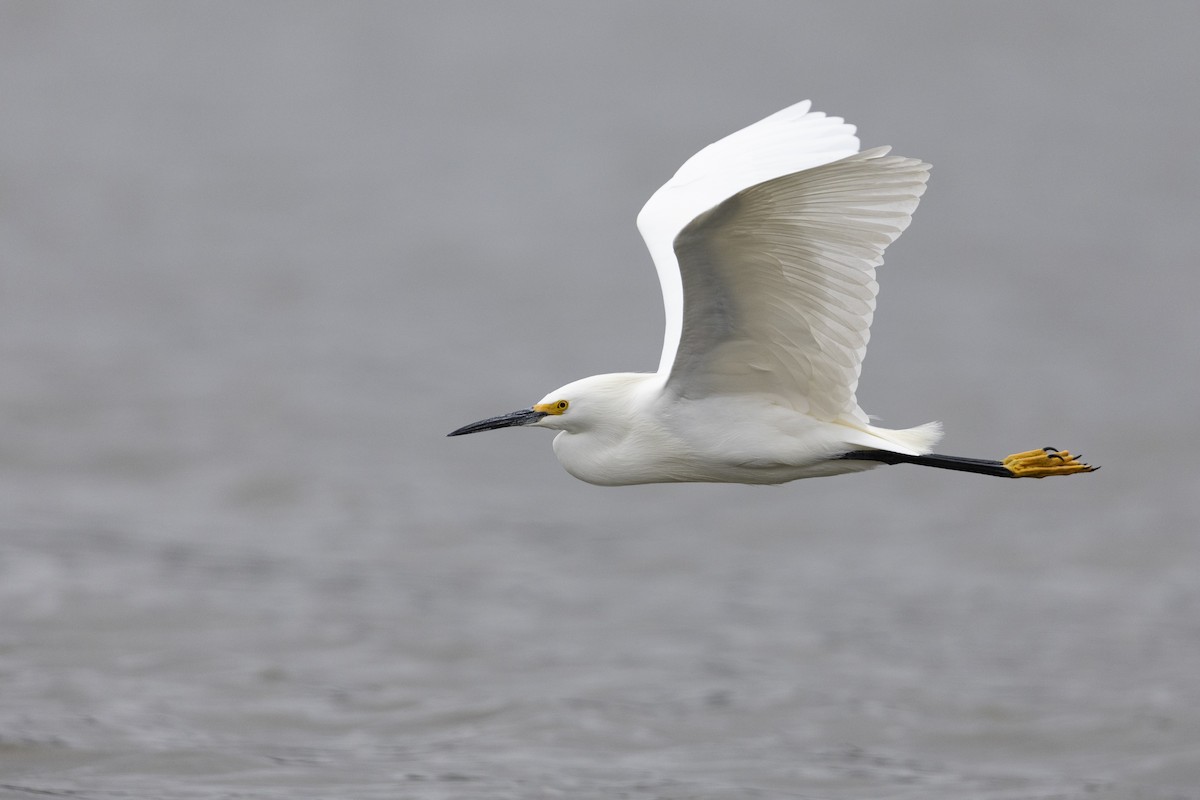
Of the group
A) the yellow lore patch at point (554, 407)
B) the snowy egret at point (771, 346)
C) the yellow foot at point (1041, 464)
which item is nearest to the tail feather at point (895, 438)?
the snowy egret at point (771, 346)

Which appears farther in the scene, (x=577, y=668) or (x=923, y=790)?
(x=577, y=668)

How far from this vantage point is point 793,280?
7.55 meters

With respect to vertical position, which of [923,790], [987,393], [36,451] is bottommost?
[923,790]

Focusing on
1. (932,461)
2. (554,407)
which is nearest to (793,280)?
(932,461)

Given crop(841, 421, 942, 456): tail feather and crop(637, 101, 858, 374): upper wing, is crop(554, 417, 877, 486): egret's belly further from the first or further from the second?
crop(637, 101, 858, 374): upper wing

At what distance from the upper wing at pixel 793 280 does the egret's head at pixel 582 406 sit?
0.39 m

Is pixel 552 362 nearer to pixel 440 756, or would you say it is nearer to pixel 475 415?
pixel 475 415

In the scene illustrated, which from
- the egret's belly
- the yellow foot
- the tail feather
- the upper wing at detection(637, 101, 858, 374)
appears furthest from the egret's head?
the yellow foot

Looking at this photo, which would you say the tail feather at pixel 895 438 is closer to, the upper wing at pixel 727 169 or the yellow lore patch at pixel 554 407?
the upper wing at pixel 727 169

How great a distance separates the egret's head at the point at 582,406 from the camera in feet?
27.3

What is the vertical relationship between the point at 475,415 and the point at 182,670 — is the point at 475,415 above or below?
above

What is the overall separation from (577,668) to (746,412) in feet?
43.9

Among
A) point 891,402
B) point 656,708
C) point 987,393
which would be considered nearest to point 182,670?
point 656,708

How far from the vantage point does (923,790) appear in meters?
17.8
